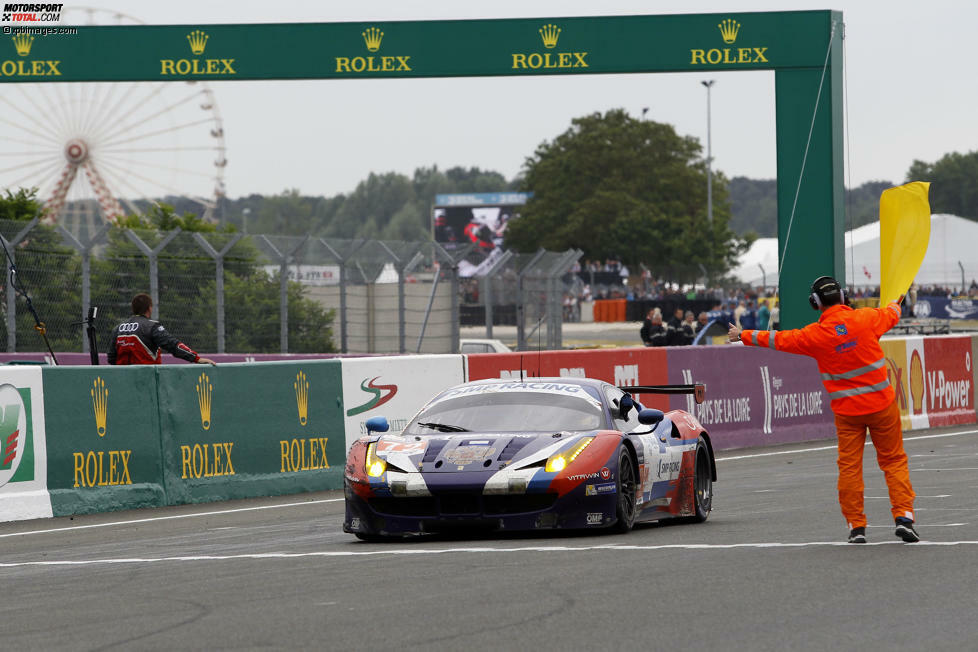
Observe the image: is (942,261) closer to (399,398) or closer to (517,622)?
(399,398)

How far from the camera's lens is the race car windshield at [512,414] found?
10406 mm

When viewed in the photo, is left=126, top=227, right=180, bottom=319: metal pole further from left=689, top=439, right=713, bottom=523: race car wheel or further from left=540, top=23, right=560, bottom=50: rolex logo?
left=689, top=439, right=713, bottom=523: race car wheel

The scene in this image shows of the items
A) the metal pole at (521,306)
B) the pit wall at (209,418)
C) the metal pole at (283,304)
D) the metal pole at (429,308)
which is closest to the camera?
the pit wall at (209,418)

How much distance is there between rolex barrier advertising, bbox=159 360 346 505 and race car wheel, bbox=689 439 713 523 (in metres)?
4.93

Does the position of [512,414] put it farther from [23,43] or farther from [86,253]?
[23,43]

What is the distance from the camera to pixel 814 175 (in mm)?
26297

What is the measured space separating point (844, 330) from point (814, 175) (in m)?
17.3

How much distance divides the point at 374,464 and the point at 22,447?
449 centimetres

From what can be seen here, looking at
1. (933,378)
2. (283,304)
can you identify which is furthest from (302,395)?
(933,378)

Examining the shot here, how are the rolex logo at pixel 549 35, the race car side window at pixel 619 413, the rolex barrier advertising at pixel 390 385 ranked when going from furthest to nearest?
the rolex logo at pixel 549 35
the rolex barrier advertising at pixel 390 385
the race car side window at pixel 619 413

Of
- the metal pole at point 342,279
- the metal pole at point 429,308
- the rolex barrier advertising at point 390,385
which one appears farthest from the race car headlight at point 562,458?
the metal pole at point 429,308

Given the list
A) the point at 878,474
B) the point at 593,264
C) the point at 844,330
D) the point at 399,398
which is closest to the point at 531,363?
the point at 399,398

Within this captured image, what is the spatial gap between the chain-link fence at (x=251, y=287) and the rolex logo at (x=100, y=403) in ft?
28.3

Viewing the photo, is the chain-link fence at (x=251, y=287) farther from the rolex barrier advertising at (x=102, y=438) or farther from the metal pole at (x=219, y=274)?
the rolex barrier advertising at (x=102, y=438)
